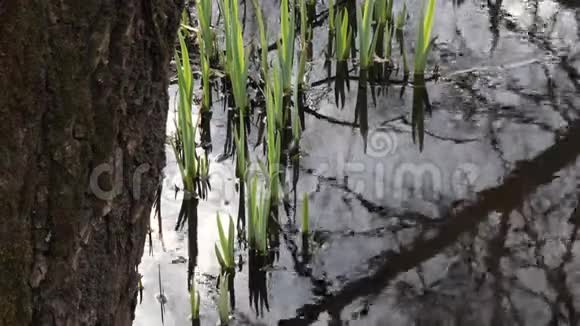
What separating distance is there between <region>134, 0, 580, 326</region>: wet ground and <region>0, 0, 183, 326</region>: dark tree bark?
2.78 ft

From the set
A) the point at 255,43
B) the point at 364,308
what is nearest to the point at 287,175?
the point at 364,308

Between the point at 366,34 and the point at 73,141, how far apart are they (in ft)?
5.43

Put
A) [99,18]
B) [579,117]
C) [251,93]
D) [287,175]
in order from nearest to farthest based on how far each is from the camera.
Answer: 1. [99,18]
2. [287,175]
3. [579,117]
4. [251,93]

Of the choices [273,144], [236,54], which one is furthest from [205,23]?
[273,144]

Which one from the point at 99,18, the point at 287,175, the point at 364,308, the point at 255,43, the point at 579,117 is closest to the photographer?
the point at 99,18

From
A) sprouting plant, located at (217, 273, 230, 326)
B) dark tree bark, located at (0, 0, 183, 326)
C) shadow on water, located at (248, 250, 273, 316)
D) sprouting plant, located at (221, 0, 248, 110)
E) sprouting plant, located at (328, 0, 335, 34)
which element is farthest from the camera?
sprouting plant, located at (328, 0, 335, 34)

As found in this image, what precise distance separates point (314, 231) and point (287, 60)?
0.57 m

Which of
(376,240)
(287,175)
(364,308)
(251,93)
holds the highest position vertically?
(251,93)

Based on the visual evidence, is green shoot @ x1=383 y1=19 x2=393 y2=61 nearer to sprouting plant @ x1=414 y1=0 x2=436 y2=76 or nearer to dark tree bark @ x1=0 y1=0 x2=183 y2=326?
sprouting plant @ x1=414 y1=0 x2=436 y2=76

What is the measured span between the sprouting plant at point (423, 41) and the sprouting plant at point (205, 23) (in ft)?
2.20

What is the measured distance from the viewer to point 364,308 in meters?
1.76

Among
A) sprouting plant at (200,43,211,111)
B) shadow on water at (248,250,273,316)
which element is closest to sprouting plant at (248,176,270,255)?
shadow on water at (248,250,273,316)

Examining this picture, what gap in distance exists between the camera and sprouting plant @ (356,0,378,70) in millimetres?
2324

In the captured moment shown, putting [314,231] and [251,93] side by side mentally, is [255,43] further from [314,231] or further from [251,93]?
[314,231]
